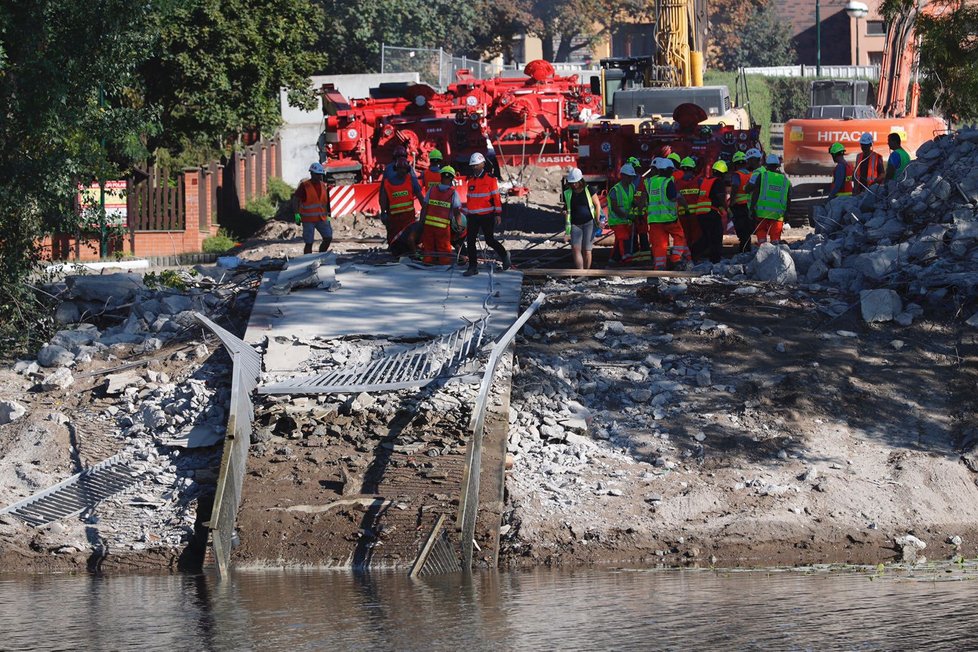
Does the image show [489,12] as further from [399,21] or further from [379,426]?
[379,426]

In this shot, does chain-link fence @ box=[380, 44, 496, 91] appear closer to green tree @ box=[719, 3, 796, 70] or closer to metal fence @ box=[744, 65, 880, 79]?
metal fence @ box=[744, 65, 880, 79]

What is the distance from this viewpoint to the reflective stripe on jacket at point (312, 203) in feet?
60.4

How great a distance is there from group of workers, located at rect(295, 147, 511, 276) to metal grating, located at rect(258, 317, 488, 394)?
218 cm

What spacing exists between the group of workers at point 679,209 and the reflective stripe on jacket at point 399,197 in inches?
78.5

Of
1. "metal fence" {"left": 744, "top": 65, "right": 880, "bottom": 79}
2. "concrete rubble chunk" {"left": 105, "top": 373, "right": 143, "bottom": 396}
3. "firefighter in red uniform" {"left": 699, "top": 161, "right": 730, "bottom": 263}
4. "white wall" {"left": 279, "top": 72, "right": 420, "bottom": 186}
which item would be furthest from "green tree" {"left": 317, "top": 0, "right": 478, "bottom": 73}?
"concrete rubble chunk" {"left": 105, "top": 373, "right": 143, "bottom": 396}

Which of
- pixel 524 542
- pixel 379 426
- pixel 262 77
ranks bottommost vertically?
pixel 524 542

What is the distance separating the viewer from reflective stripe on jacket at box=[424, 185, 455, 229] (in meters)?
16.0

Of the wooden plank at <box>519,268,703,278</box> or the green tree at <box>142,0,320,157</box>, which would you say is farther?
the green tree at <box>142,0,320,157</box>

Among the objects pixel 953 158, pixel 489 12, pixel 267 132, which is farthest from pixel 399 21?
pixel 953 158

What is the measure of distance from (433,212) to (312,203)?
114 inches

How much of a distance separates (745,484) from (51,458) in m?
5.81

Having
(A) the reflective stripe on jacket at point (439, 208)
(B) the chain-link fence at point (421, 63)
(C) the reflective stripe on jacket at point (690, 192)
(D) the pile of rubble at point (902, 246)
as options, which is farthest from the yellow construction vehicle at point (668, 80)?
(B) the chain-link fence at point (421, 63)

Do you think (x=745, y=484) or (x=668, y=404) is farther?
(x=668, y=404)

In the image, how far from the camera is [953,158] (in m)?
Answer: 15.8
